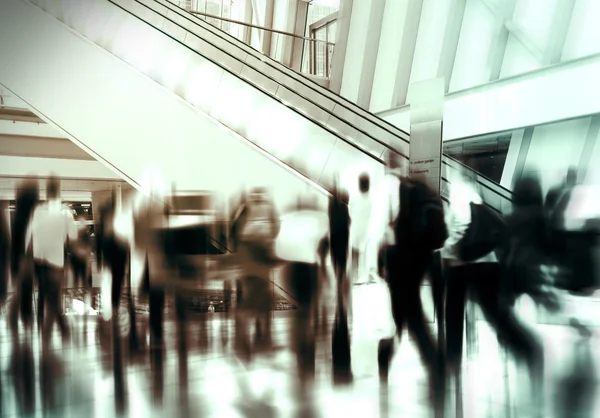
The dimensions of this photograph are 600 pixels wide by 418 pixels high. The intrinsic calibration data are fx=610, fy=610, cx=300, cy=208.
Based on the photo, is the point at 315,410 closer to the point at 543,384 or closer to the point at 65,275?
the point at 543,384

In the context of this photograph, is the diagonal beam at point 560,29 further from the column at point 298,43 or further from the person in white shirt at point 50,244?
the column at point 298,43

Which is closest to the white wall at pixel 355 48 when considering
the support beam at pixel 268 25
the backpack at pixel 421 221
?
the support beam at pixel 268 25

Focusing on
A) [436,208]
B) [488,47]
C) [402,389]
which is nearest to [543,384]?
[402,389]

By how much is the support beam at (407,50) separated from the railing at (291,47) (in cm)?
582

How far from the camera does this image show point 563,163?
1144cm

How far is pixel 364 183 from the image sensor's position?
779cm

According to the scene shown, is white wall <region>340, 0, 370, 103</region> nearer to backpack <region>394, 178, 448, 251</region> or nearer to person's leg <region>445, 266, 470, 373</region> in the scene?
backpack <region>394, 178, 448, 251</region>

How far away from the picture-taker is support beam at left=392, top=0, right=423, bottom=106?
620 inches

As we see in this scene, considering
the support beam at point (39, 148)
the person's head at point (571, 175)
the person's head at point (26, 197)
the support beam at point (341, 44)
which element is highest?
the support beam at point (341, 44)

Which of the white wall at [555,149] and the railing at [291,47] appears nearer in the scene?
the white wall at [555,149]

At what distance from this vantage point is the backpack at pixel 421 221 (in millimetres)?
5645

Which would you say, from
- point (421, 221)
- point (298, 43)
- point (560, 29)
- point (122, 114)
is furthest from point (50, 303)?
point (298, 43)

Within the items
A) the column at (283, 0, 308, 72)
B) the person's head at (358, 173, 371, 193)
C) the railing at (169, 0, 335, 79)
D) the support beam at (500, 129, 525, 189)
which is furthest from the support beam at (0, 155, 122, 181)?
the person's head at (358, 173, 371, 193)

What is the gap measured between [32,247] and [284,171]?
3.45 meters
